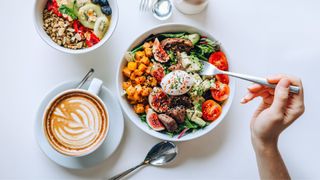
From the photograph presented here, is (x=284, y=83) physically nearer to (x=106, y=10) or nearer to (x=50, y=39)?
(x=106, y=10)

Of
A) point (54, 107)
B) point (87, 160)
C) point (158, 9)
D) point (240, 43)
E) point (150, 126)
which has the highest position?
point (158, 9)

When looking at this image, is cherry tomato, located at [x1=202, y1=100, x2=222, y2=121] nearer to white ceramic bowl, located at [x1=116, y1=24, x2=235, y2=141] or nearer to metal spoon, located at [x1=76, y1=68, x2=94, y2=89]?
white ceramic bowl, located at [x1=116, y1=24, x2=235, y2=141]

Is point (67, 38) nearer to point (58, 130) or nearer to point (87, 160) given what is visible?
point (58, 130)

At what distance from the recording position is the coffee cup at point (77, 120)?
1.83 m

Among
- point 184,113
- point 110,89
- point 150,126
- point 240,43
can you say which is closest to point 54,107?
point 110,89

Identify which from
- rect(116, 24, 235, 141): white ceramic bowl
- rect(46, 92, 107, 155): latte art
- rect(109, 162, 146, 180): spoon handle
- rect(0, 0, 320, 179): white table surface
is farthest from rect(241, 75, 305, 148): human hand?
rect(46, 92, 107, 155): latte art

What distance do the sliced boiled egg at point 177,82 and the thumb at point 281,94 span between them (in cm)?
44

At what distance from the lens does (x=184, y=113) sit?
1.94m

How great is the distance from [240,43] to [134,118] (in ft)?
2.18

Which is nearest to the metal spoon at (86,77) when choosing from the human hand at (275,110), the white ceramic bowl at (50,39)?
the white ceramic bowl at (50,39)

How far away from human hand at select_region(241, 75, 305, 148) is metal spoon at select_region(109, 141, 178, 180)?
0.40m

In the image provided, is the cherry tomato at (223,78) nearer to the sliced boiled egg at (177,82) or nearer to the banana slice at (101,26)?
the sliced boiled egg at (177,82)

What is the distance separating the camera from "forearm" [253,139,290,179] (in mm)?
1809

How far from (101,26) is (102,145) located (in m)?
0.56
